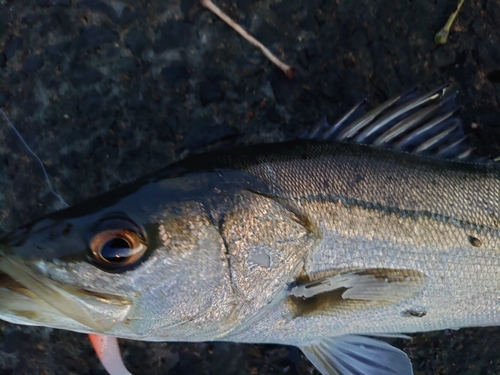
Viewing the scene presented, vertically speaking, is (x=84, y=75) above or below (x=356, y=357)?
above

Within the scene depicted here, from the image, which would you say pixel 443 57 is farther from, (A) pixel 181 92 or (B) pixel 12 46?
(B) pixel 12 46

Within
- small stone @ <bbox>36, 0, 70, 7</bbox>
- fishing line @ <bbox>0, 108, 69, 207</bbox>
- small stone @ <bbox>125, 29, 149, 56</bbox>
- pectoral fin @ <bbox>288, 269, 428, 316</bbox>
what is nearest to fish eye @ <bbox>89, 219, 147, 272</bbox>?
pectoral fin @ <bbox>288, 269, 428, 316</bbox>

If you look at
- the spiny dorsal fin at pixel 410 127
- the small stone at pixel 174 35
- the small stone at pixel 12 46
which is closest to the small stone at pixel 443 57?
the spiny dorsal fin at pixel 410 127

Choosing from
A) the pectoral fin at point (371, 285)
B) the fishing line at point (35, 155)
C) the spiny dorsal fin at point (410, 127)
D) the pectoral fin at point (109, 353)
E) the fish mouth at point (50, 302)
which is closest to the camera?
the fish mouth at point (50, 302)

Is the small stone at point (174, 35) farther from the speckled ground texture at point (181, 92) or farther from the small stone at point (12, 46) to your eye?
the small stone at point (12, 46)

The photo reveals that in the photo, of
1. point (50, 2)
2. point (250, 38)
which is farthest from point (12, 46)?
point (250, 38)

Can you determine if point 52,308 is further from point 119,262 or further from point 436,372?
point 436,372

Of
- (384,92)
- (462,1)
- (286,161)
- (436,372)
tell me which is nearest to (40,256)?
(286,161)
